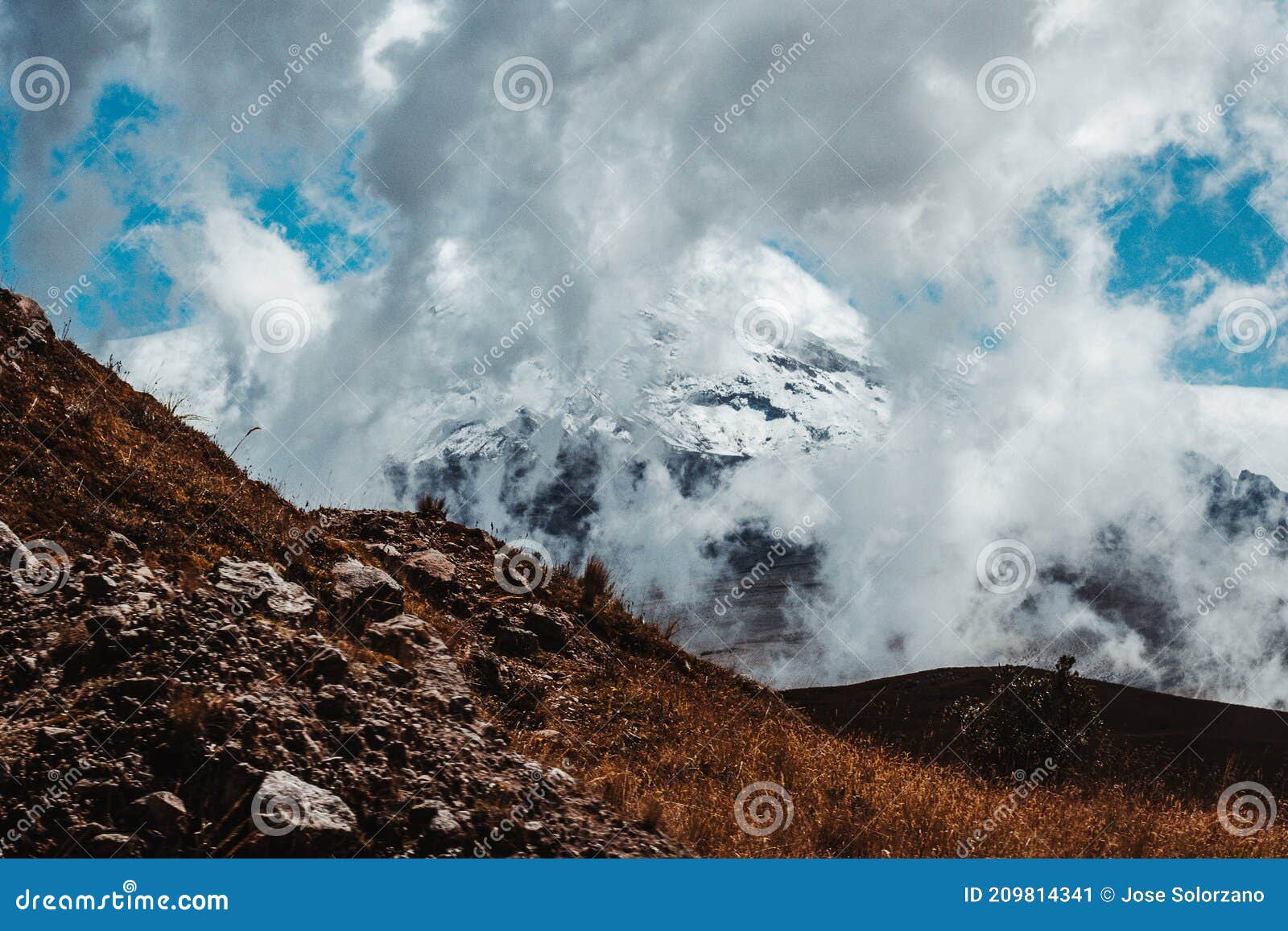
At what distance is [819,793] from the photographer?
8.22 m

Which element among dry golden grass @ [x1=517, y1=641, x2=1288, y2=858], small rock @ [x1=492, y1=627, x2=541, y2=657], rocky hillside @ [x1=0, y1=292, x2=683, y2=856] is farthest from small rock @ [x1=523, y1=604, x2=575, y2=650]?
rocky hillside @ [x1=0, y1=292, x2=683, y2=856]

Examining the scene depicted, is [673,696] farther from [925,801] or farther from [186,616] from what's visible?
[186,616]

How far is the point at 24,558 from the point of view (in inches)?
252

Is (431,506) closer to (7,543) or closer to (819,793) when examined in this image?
(7,543)

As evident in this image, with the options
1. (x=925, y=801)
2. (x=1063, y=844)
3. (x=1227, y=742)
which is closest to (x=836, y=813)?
(x=925, y=801)

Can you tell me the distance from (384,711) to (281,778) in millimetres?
1063

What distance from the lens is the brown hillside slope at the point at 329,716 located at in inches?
201

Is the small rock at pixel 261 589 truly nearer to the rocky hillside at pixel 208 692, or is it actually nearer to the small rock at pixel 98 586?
the rocky hillside at pixel 208 692

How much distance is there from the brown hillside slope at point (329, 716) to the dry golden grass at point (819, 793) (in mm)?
36

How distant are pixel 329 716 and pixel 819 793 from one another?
15.0 feet

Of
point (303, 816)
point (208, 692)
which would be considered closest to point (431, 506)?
point (208, 692)

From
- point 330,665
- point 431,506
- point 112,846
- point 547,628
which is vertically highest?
point 431,506

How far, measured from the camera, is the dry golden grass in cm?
684

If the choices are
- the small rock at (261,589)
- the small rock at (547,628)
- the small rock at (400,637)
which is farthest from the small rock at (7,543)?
the small rock at (547,628)
